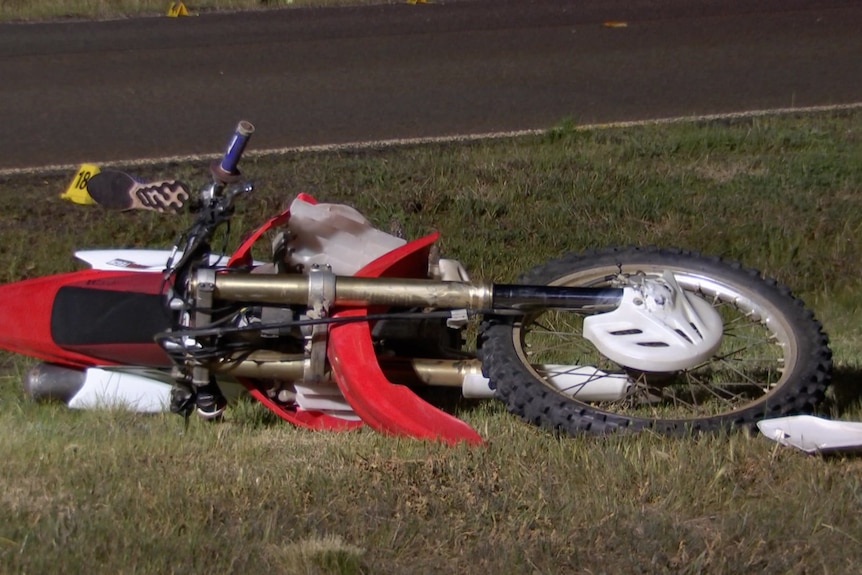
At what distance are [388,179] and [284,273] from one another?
2.86 metres

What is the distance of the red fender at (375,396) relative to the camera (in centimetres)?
396

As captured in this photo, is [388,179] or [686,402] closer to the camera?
[686,402]

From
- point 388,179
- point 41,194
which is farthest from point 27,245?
point 388,179

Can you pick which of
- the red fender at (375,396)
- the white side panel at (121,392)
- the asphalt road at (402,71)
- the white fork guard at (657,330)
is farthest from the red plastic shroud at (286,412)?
the asphalt road at (402,71)

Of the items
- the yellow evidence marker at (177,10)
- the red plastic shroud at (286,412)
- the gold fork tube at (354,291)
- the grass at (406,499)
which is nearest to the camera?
the grass at (406,499)

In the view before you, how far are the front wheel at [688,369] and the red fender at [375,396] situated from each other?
242 mm

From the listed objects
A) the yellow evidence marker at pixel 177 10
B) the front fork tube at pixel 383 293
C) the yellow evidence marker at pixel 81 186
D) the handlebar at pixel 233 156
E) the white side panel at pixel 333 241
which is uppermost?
the yellow evidence marker at pixel 177 10

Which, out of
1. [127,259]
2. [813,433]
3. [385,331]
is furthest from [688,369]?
[127,259]

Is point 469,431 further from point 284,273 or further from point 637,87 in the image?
point 637,87

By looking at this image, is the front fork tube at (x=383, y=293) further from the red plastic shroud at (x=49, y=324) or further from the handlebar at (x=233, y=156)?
the red plastic shroud at (x=49, y=324)

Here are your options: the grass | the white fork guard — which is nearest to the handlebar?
the grass

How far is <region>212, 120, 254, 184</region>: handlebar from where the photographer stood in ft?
13.2

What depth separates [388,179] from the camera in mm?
7160

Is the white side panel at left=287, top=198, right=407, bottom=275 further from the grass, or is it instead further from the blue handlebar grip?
the grass
